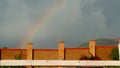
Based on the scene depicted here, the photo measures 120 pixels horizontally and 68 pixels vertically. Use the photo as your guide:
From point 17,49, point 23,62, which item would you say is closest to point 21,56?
point 17,49

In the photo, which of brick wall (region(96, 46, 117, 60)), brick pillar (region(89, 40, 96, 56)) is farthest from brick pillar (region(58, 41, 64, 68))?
brick wall (region(96, 46, 117, 60))

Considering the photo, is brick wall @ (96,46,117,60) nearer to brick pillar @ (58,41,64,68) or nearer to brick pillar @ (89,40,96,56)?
brick pillar @ (89,40,96,56)

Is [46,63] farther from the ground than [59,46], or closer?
closer

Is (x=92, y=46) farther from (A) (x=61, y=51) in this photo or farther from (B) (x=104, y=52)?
(A) (x=61, y=51)

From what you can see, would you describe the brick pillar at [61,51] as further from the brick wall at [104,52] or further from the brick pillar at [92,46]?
the brick wall at [104,52]

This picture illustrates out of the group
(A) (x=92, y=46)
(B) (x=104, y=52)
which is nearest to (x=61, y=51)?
(A) (x=92, y=46)

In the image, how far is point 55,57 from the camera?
4225 centimetres

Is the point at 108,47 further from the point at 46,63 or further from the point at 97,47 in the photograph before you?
the point at 46,63

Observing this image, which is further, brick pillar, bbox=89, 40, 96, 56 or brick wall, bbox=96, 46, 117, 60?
brick wall, bbox=96, 46, 117, 60

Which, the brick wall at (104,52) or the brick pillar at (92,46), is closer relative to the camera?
the brick pillar at (92,46)

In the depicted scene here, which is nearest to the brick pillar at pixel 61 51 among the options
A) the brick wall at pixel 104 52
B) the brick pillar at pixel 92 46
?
the brick pillar at pixel 92 46

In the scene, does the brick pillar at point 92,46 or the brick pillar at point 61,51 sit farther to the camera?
the brick pillar at point 61,51

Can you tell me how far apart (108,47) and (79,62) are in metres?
34.3

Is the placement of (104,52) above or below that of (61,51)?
below
